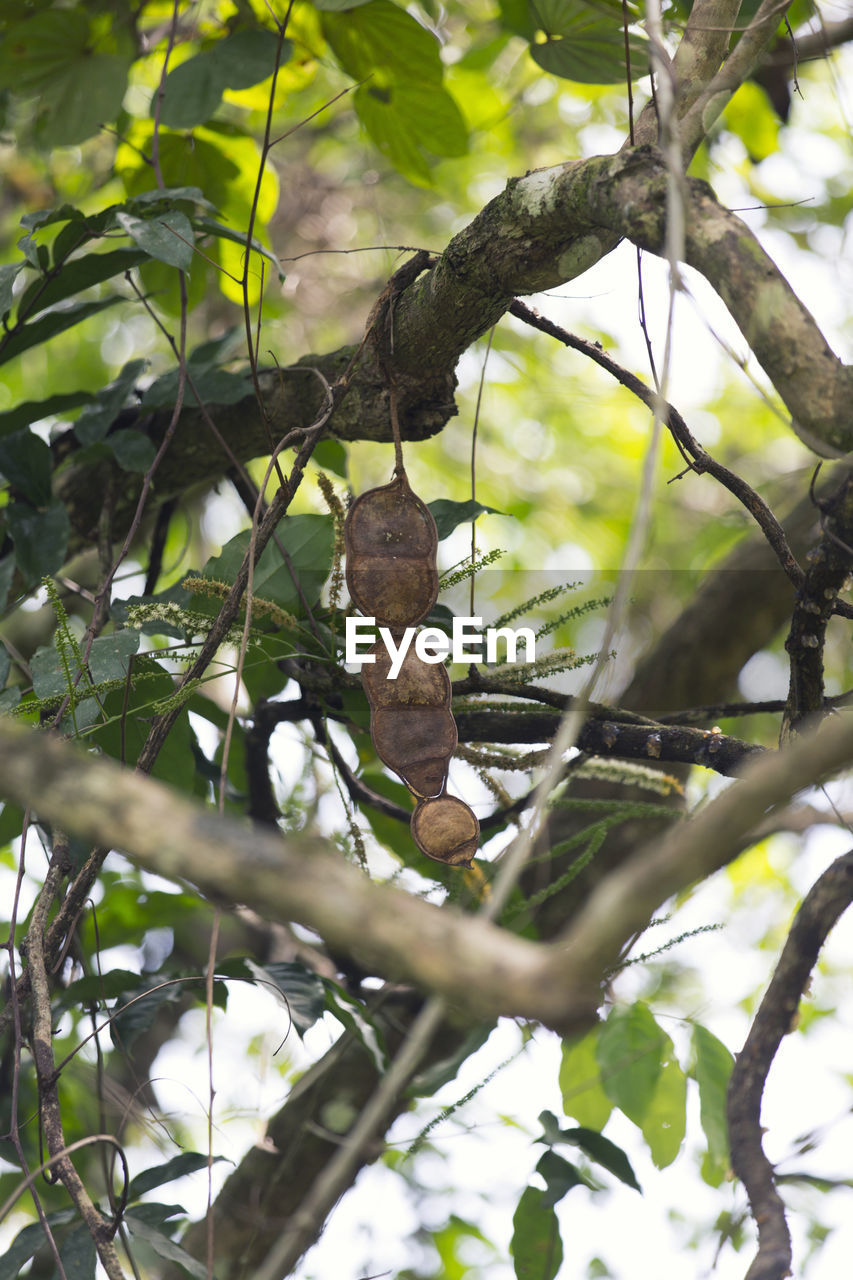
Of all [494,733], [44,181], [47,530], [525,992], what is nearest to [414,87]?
[47,530]

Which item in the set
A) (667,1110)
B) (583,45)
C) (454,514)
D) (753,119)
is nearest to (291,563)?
(454,514)

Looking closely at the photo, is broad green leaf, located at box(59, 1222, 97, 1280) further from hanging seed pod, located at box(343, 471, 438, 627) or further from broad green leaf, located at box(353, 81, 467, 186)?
broad green leaf, located at box(353, 81, 467, 186)

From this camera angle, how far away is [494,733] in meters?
0.80

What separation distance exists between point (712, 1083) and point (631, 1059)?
71mm

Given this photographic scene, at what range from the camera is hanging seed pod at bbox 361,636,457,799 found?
2.01 ft

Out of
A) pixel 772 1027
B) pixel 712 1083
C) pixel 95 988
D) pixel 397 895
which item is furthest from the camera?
pixel 95 988

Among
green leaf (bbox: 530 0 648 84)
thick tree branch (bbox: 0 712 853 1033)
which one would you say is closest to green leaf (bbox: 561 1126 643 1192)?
thick tree branch (bbox: 0 712 853 1033)

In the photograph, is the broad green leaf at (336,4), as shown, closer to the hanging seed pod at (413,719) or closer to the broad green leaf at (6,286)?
the broad green leaf at (6,286)

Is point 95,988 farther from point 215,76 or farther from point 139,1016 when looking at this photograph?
point 215,76

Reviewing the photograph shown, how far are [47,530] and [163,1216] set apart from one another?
64 centimetres

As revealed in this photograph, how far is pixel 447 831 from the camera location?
588 mm

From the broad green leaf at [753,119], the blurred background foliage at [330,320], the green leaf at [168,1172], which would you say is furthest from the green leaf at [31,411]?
the broad green leaf at [753,119]

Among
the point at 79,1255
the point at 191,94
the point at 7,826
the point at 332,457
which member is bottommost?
the point at 79,1255

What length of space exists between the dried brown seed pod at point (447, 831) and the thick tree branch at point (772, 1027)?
7.4 inches
